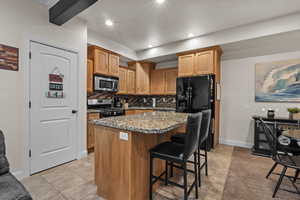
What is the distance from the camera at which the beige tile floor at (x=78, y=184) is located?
1.76m

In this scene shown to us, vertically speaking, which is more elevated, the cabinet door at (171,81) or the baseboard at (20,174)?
the cabinet door at (171,81)

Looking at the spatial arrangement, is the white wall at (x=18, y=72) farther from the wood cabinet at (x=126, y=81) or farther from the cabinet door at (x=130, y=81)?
the cabinet door at (x=130, y=81)

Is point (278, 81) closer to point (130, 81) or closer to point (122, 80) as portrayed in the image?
point (130, 81)

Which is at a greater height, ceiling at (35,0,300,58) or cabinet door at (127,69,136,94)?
ceiling at (35,0,300,58)

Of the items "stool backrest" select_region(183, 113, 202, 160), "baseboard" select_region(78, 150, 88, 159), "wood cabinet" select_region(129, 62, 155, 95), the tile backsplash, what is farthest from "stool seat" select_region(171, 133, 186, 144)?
"wood cabinet" select_region(129, 62, 155, 95)

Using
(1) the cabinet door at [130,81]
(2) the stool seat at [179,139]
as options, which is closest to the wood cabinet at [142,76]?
(1) the cabinet door at [130,81]

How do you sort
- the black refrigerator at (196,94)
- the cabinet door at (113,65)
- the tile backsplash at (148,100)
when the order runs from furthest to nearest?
the tile backsplash at (148,100) → the cabinet door at (113,65) → the black refrigerator at (196,94)

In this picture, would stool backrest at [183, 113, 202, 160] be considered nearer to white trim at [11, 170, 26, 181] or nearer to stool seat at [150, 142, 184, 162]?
stool seat at [150, 142, 184, 162]

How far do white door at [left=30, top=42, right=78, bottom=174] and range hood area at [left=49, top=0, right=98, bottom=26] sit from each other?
487 mm

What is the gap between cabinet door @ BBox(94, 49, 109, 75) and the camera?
3.43m

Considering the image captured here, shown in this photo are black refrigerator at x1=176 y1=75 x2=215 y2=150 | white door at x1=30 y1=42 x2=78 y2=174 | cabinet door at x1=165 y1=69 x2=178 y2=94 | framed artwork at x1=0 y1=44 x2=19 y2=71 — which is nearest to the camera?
framed artwork at x1=0 y1=44 x2=19 y2=71

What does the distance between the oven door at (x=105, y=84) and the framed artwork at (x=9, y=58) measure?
1.54 meters

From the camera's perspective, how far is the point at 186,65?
376 centimetres

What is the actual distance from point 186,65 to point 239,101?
1684mm
